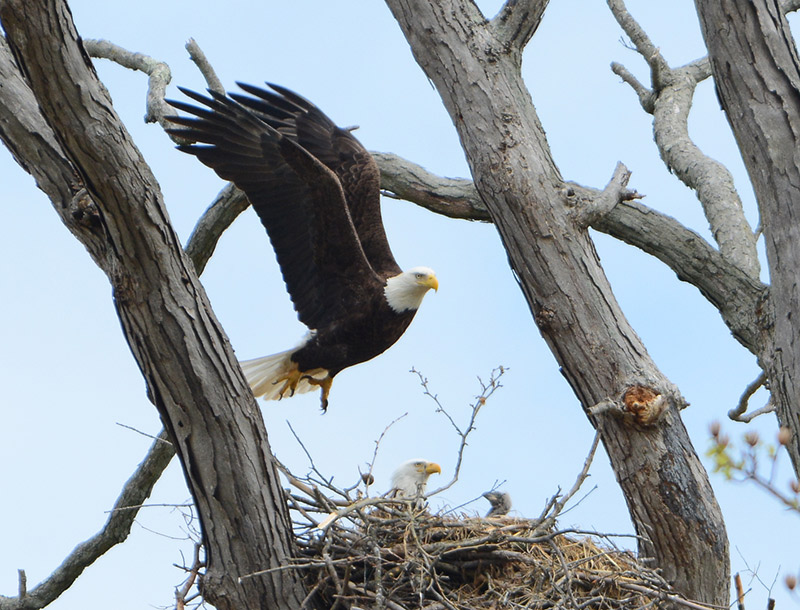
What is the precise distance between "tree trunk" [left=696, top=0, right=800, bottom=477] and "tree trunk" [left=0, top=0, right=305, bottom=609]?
1750 millimetres

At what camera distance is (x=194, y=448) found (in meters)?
3.44

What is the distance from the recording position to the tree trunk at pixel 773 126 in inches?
134

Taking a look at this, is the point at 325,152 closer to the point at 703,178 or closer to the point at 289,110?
the point at 289,110


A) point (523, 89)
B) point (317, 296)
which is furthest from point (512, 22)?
point (317, 296)

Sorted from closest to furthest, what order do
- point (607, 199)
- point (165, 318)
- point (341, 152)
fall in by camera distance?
1. point (165, 318)
2. point (607, 199)
3. point (341, 152)

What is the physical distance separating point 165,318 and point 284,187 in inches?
90.0

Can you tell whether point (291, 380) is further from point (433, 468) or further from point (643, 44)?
point (643, 44)

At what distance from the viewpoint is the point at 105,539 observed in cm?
542

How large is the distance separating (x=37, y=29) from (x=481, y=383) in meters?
2.20

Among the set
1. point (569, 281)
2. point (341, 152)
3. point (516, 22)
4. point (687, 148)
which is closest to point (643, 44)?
point (687, 148)

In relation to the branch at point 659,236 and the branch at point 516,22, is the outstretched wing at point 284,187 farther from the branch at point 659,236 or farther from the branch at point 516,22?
the branch at point 516,22

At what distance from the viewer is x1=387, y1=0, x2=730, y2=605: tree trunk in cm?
411

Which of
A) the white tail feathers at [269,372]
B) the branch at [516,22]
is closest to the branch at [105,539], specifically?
the white tail feathers at [269,372]

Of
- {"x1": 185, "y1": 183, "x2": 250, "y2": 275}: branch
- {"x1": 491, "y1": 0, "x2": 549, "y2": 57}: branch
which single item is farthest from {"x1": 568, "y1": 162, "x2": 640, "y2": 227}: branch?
{"x1": 185, "y1": 183, "x2": 250, "y2": 275}: branch
